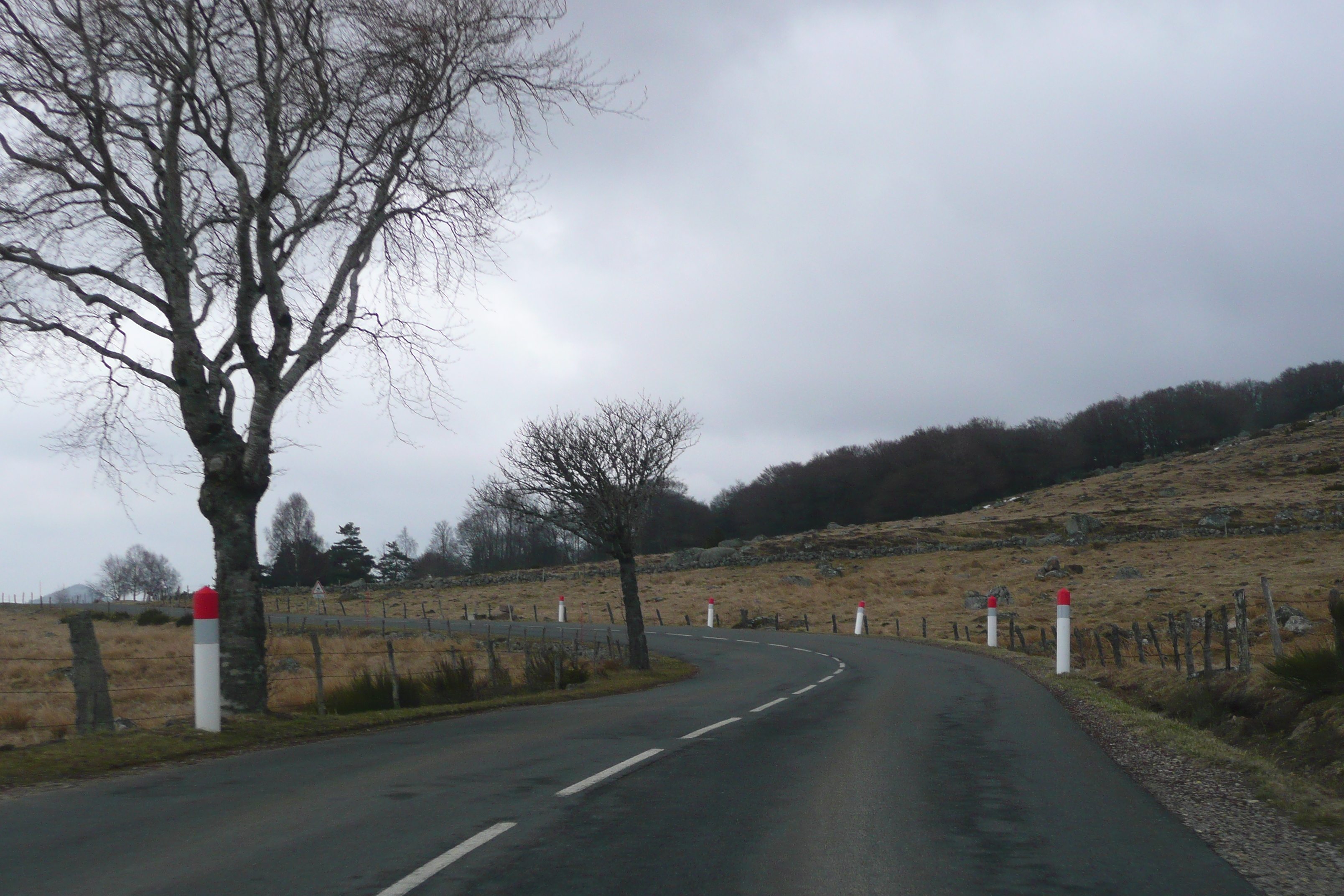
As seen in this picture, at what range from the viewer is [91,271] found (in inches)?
442

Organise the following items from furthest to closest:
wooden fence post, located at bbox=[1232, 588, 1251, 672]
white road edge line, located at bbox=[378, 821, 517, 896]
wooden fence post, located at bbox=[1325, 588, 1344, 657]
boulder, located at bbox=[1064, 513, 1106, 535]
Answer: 1. boulder, located at bbox=[1064, 513, 1106, 535]
2. wooden fence post, located at bbox=[1232, 588, 1251, 672]
3. wooden fence post, located at bbox=[1325, 588, 1344, 657]
4. white road edge line, located at bbox=[378, 821, 517, 896]

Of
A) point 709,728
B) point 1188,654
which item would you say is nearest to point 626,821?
point 709,728

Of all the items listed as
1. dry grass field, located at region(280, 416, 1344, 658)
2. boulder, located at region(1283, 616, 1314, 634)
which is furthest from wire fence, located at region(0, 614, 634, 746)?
boulder, located at region(1283, 616, 1314, 634)

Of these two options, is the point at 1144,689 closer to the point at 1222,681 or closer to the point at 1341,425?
the point at 1222,681

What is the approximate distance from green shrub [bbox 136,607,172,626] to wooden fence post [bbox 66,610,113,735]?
4758 cm

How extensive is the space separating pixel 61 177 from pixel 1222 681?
14.7 meters

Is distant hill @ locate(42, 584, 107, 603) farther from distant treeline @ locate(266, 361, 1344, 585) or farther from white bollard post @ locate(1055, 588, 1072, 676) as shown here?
white bollard post @ locate(1055, 588, 1072, 676)

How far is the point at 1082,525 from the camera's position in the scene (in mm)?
70625

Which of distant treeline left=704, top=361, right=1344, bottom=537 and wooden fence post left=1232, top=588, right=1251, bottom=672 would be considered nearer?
wooden fence post left=1232, top=588, right=1251, bottom=672

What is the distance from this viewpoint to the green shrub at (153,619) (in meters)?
52.4

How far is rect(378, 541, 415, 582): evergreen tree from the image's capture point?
400 feet

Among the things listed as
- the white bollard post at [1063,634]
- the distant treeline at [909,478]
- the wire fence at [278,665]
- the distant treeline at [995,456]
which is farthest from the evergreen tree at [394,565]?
the white bollard post at [1063,634]

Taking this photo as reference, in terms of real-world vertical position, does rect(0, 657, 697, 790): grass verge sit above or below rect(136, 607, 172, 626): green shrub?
above

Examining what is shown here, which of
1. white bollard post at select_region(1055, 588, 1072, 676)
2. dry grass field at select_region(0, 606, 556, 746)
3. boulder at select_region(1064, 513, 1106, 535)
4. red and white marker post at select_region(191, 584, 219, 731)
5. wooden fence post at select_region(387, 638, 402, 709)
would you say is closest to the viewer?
red and white marker post at select_region(191, 584, 219, 731)
